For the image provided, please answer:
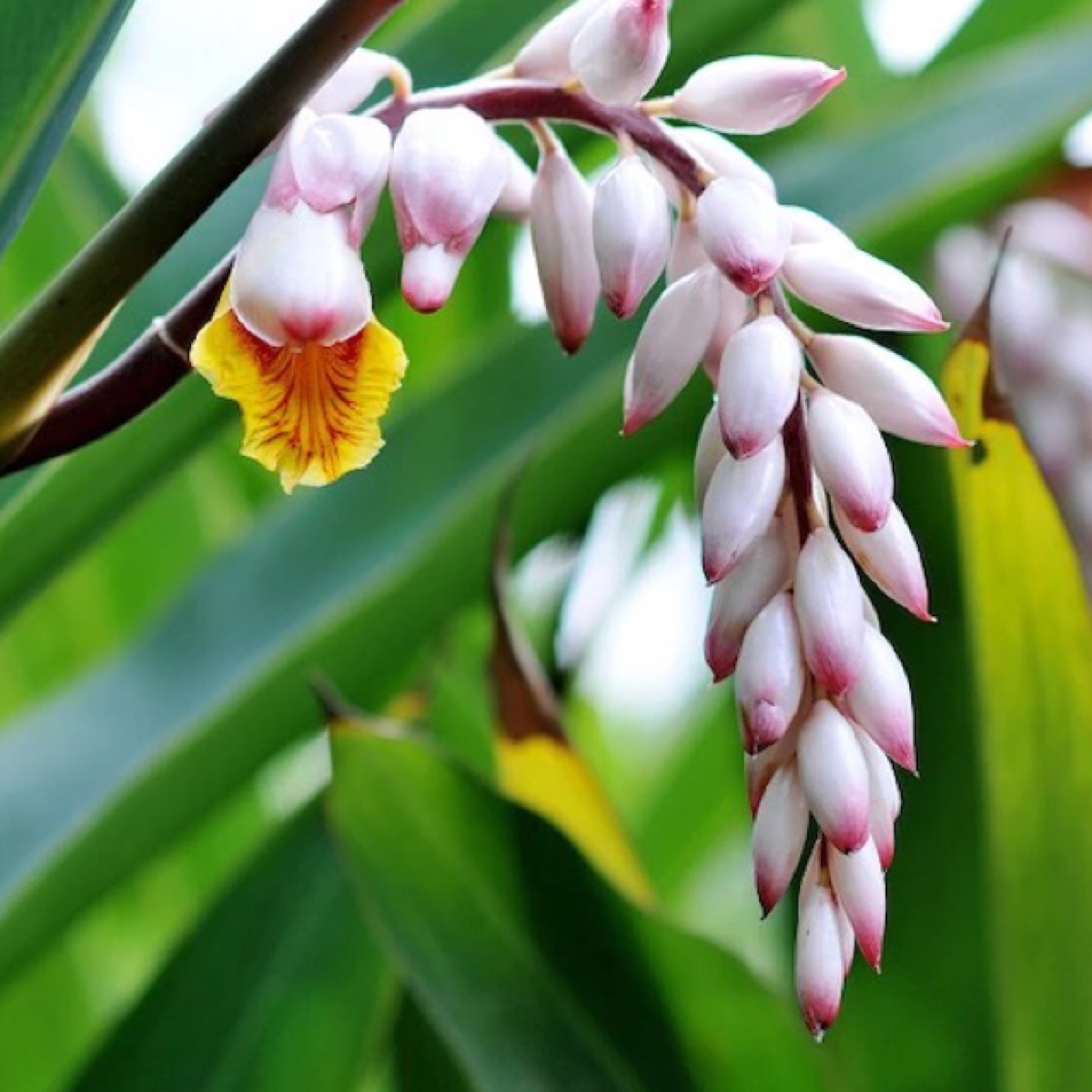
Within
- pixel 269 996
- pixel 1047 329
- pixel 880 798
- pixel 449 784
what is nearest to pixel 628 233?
pixel 880 798

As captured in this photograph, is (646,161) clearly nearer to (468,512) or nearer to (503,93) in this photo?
(503,93)

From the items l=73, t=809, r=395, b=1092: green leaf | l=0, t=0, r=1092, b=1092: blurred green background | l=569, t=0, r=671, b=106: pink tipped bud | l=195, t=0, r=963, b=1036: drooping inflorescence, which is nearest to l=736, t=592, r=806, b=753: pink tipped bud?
l=195, t=0, r=963, b=1036: drooping inflorescence

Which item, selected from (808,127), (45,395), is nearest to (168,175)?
(45,395)

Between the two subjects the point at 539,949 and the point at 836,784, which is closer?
the point at 836,784

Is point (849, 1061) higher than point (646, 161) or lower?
lower

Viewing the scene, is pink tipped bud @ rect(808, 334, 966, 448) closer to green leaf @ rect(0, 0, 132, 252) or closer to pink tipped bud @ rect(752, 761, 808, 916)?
pink tipped bud @ rect(752, 761, 808, 916)

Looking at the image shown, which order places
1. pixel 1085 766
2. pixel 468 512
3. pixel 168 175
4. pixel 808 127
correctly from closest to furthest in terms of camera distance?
pixel 168 175, pixel 1085 766, pixel 468 512, pixel 808 127

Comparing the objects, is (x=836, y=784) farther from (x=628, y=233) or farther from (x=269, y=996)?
(x=269, y=996)
